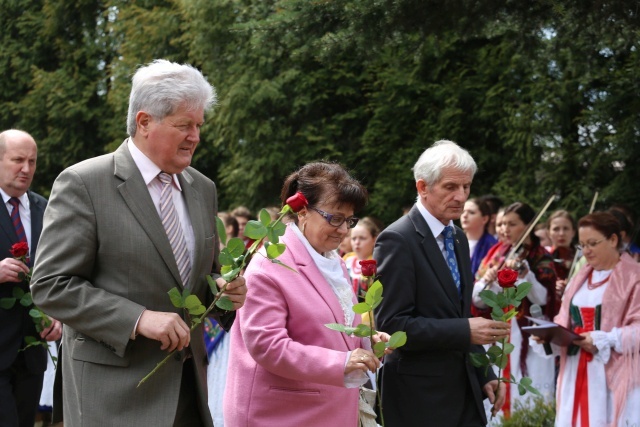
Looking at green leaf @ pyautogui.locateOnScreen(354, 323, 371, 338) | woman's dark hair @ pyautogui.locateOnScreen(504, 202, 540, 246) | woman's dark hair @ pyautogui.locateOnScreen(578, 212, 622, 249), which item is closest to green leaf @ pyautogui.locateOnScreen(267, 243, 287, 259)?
green leaf @ pyautogui.locateOnScreen(354, 323, 371, 338)

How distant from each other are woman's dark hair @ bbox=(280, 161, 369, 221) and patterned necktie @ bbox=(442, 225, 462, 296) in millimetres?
901

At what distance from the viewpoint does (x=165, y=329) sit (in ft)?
11.2

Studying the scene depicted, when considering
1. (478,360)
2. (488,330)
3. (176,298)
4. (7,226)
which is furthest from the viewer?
(7,226)

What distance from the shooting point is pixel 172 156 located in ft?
12.3

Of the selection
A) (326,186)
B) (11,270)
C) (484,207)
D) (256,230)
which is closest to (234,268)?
(256,230)

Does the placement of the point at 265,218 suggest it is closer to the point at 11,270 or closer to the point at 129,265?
the point at 129,265

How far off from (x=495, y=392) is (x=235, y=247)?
2149 millimetres

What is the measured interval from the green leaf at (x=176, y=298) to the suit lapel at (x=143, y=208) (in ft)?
0.52

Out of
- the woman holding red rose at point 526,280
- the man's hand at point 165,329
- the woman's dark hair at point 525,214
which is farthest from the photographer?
the woman's dark hair at point 525,214

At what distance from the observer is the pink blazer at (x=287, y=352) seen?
4.01 metres

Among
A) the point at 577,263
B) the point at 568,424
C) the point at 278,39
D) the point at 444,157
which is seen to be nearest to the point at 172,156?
the point at 444,157

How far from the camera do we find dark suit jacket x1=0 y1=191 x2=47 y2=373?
572 centimetres

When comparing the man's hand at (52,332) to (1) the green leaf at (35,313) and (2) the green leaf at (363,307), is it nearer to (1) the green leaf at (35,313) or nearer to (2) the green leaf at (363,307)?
(1) the green leaf at (35,313)

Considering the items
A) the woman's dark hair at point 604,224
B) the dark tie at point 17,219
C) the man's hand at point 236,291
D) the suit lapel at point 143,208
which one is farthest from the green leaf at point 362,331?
the woman's dark hair at point 604,224
